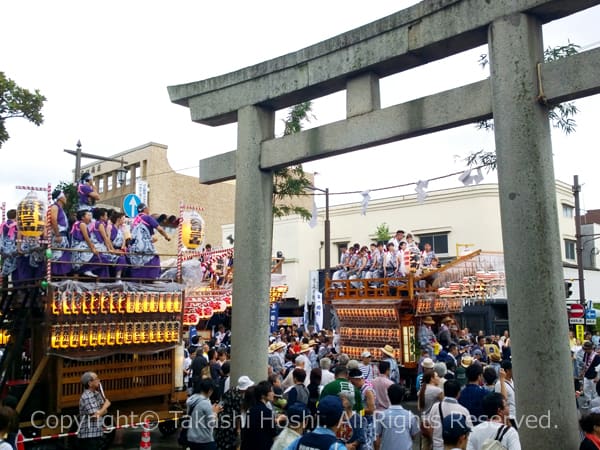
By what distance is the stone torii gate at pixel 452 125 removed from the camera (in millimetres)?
6059

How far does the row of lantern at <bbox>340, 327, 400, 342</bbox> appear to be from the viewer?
14867mm

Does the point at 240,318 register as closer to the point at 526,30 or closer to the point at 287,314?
the point at 526,30

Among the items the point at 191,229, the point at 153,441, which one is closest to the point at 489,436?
the point at 153,441

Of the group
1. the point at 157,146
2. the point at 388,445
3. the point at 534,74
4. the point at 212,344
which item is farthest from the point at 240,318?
the point at 157,146

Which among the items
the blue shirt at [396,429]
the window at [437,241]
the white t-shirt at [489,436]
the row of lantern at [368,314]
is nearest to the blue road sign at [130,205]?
the row of lantern at [368,314]

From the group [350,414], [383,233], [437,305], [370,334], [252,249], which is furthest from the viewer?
[383,233]

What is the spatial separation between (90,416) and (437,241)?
2464cm

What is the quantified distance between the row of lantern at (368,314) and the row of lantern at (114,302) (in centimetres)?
618

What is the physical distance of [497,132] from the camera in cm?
658

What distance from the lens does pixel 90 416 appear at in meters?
7.93

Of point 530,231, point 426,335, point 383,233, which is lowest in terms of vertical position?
point 426,335

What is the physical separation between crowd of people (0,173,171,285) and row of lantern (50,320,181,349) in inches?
40.1

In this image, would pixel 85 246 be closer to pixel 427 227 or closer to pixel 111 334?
pixel 111 334

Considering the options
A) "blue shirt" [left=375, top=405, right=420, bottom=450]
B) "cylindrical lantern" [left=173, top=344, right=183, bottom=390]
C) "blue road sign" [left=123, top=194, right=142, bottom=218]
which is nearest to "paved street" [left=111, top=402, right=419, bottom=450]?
"cylindrical lantern" [left=173, top=344, right=183, bottom=390]
